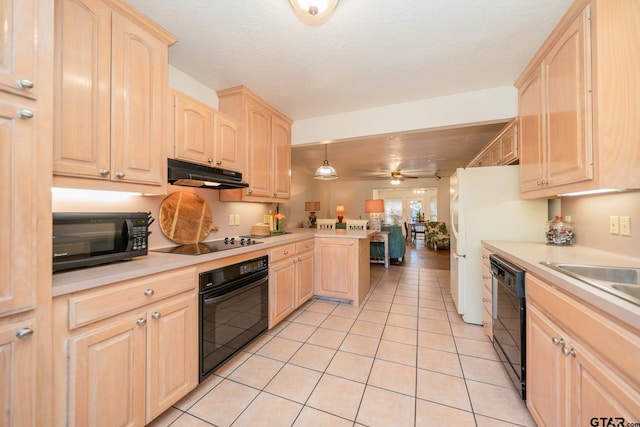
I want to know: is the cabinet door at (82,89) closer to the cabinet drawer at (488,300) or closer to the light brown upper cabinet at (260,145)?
the light brown upper cabinet at (260,145)

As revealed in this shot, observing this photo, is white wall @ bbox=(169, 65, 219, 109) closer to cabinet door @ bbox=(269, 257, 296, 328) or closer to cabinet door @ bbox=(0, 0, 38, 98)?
cabinet door @ bbox=(0, 0, 38, 98)

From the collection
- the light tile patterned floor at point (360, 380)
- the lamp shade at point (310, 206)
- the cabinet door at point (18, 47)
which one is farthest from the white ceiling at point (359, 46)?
the lamp shade at point (310, 206)

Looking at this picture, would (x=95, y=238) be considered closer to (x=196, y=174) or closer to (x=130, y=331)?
(x=130, y=331)

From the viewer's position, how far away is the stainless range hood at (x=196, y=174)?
5.53ft

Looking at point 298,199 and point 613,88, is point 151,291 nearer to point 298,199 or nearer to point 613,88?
point 613,88

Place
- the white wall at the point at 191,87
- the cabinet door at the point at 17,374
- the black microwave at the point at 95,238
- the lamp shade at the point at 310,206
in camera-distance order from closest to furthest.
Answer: the cabinet door at the point at 17,374 → the black microwave at the point at 95,238 → the white wall at the point at 191,87 → the lamp shade at the point at 310,206

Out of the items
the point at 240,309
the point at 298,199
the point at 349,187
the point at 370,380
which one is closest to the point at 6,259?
the point at 240,309

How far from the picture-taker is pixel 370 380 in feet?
5.52

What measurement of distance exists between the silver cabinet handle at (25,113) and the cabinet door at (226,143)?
1265 millimetres

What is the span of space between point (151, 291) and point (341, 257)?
2.09 metres

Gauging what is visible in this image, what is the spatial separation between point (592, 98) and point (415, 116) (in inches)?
60.5

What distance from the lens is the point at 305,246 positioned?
2.85m

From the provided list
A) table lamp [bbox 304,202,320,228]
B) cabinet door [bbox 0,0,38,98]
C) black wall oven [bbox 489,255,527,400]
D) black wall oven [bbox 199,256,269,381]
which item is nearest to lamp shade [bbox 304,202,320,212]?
table lamp [bbox 304,202,320,228]

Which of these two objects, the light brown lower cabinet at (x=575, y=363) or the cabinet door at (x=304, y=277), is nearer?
the light brown lower cabinet at (x=575, y=363)
